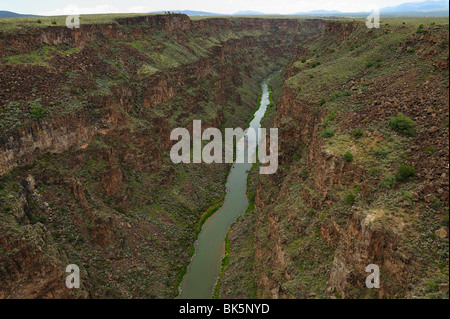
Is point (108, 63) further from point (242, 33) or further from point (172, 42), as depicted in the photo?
point (242, 33)

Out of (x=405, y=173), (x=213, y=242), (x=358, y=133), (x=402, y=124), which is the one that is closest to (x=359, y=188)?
(x=405, y=173)

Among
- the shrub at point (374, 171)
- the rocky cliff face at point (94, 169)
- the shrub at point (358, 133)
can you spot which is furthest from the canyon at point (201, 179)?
the shrub at point (358, 133)

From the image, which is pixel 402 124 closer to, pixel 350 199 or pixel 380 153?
pixel 380 153

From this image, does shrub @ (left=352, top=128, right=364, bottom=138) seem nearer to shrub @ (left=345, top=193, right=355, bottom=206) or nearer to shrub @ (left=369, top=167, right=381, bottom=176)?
shrub @ (left=369, top=167, right=381, bottom=176)

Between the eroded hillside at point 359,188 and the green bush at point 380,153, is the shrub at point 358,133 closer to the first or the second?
the eroded hillside at point 359,188

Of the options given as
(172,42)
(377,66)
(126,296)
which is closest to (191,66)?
(172,42)

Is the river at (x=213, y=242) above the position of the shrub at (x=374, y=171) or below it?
below
